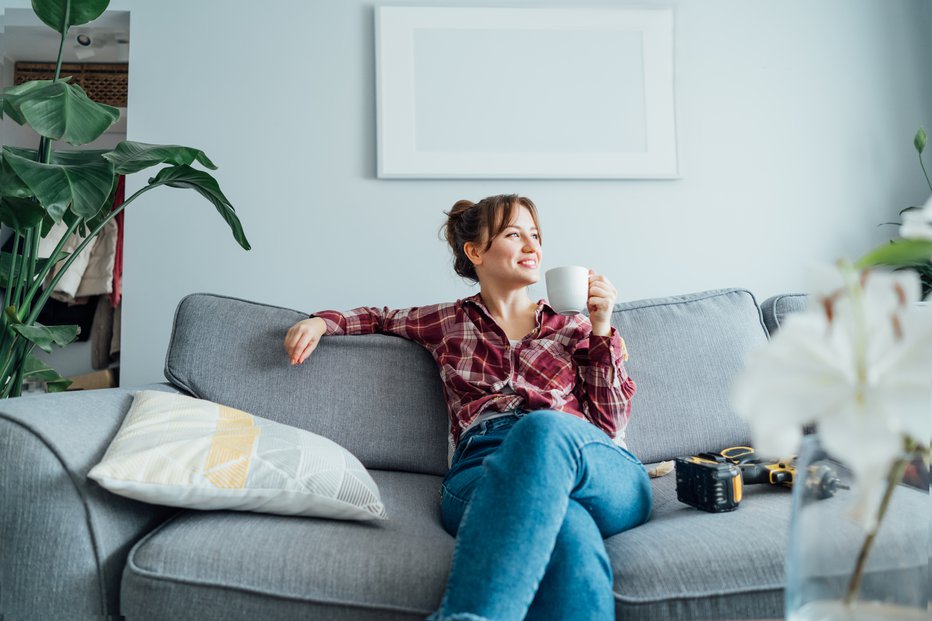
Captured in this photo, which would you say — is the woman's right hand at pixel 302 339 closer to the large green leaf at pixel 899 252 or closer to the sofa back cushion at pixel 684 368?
the sofa back cushion at pixel 684 368

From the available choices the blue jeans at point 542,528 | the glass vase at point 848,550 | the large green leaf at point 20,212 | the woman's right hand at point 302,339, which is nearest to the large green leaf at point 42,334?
the large green leaf at point 20,212

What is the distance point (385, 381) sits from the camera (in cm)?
168

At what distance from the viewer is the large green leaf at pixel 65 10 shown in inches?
65.0

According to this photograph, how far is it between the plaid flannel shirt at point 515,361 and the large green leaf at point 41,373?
778 mm

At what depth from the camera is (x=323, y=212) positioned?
2213mm

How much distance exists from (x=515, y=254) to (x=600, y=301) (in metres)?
0.29

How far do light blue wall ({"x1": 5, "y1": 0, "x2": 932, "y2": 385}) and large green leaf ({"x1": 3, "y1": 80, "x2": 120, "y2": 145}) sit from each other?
63cm

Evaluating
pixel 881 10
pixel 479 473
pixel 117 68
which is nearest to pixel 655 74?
pixel 881 10

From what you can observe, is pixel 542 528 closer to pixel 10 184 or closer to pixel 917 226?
pixel 917 226

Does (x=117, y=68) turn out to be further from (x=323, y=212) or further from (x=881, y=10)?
(x=881, y=10)

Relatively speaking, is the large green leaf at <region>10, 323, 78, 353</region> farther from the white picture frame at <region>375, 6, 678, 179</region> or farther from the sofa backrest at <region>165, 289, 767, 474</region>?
the white picture frame at <region>375, 6, 678, 179</region>

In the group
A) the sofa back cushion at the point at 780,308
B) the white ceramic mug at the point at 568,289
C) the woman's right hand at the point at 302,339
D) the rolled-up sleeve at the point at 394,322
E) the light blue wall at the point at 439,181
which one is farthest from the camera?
the light blue wall at the point at 439,181

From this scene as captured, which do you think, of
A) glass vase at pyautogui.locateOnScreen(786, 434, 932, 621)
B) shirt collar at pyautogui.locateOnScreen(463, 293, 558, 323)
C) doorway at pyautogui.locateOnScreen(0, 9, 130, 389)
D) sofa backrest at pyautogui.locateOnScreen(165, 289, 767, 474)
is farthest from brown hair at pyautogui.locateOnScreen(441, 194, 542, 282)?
doorway at pyautogui.locateOnScreen(0, 9, 130, 389)

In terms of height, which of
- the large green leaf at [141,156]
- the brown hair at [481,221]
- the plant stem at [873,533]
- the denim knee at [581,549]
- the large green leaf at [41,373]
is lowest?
the denim knee at [581,549]
